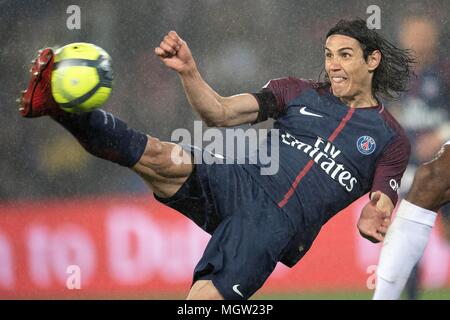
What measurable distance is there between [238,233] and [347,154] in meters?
0.65

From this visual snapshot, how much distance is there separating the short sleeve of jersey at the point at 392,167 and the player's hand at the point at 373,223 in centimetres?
16

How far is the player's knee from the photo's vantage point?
3.70m

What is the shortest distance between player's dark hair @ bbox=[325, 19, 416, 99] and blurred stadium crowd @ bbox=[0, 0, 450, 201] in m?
1.38

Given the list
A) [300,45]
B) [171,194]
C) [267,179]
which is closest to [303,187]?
[267,179]

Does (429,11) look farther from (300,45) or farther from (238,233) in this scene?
(238,233)

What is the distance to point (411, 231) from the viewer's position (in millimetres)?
3865

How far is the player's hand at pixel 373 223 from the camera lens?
146 inches

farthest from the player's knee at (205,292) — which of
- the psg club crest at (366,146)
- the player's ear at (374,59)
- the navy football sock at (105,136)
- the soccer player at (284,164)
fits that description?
the player's ear at (374,59)

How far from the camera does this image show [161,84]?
5.85m

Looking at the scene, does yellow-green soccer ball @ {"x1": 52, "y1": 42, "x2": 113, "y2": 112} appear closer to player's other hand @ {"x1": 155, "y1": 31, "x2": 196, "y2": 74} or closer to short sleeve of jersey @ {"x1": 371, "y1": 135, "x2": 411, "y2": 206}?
player's other hand @ {"x1": 155, "y1": 31, "x2": 196, "y2": 74}

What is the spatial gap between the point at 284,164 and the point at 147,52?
7.15 feet

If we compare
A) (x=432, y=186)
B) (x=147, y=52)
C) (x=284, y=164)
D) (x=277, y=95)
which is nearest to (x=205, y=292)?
(x=284, y=164)

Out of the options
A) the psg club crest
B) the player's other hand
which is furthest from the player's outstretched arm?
the psg club crest

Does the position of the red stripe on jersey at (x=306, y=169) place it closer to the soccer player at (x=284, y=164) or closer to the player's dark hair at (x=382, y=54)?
the soccer player at (x=284, y=164)
